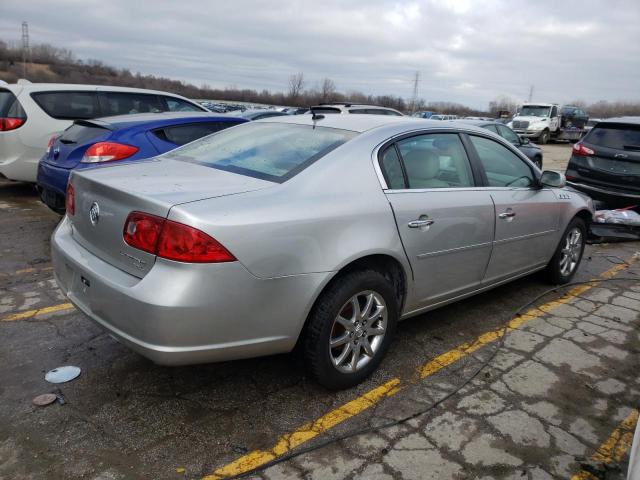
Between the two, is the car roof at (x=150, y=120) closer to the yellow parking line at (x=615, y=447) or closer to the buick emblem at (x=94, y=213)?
the buick emblem at (x=94, y=213)

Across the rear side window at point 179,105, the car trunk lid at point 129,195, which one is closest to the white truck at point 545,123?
the rear side window at point 179,105

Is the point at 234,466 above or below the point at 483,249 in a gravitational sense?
below

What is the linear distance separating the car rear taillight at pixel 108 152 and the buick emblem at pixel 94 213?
2743mm

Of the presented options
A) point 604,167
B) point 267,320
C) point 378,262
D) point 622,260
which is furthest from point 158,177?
point 604,167

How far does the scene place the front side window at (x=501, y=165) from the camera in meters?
3.91

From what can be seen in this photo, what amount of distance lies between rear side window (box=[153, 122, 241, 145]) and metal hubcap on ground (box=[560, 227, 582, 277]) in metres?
4.21

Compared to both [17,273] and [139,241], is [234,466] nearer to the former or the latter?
[139,241]

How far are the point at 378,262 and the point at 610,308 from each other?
9.01ft

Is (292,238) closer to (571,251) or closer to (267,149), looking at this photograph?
(267,149)

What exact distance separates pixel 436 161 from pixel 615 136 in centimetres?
605

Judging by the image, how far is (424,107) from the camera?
83.0 meters

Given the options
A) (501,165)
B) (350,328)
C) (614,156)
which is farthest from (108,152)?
(614,156)

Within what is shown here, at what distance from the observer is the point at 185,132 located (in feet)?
19.9

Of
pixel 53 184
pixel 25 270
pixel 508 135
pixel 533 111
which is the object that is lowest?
pixel 25 270
